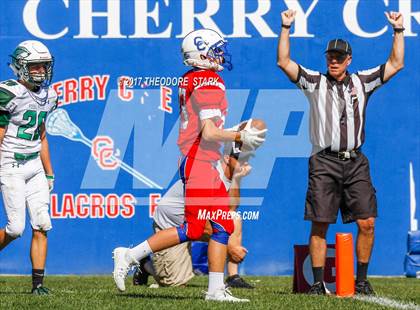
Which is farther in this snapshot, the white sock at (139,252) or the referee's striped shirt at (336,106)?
the referee's striped shirt at (336,106)

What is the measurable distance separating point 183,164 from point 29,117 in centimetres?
115

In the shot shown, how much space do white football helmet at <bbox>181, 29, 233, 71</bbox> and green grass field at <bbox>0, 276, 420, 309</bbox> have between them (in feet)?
4.59

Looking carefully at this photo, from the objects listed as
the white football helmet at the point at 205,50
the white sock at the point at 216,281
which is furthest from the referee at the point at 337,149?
the white sock at the point at 216,281

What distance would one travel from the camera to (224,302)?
22.1ft

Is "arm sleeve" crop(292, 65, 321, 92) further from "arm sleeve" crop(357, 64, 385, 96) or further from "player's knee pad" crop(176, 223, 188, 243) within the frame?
"player's knee pad" crop(176, 223, 188, 243)

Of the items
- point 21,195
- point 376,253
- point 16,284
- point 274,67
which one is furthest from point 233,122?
point 21,195

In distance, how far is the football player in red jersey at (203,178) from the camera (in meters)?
6.85

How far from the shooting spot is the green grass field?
6.60m

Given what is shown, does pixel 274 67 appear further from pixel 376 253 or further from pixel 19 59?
pixel 19 59

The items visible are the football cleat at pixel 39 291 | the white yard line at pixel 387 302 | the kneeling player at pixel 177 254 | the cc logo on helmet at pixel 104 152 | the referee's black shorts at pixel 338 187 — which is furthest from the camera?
the cc logo on helmet at pixel 104 152

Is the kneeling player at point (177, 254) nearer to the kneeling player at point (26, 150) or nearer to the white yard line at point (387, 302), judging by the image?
the kneeling player at point (26, 150)

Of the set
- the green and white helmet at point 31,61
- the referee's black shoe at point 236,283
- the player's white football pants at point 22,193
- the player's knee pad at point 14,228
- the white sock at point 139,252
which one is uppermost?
the green and white helmet at point 31,61

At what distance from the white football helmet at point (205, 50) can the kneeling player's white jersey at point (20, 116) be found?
107 cm

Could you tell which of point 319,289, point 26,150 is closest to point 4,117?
point 26,150
